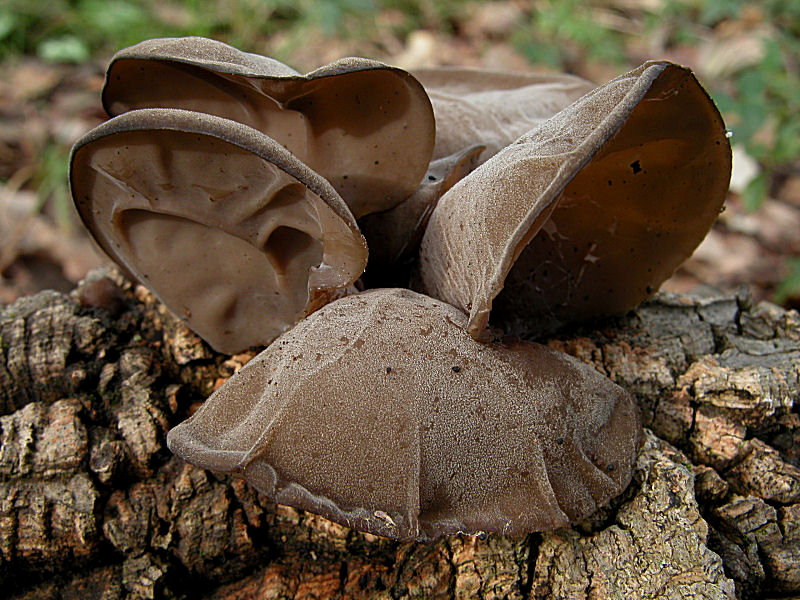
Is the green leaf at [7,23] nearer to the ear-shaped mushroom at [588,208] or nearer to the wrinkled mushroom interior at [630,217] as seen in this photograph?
the ear-shaped mushroom at [588,208]

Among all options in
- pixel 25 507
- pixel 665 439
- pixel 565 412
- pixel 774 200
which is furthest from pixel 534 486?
pixel 774 200

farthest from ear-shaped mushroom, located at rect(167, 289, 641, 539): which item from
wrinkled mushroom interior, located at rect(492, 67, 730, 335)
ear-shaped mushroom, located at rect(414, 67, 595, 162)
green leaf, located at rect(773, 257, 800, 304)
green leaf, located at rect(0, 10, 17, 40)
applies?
green leaf, located at rect(0, 10, 17, 40)

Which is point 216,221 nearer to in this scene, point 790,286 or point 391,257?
point 391,257

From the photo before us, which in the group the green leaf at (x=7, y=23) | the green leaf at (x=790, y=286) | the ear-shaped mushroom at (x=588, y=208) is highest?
the ear-shaped mushroom at (x=588, y=208)

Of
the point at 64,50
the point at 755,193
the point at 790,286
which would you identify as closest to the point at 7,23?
the point at 64,50

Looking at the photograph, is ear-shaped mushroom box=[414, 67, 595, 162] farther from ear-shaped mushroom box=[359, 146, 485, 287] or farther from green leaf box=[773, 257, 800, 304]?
green leaf box=[773, 257, 800, 304]

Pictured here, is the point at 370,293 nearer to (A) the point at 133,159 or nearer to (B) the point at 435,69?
(A) the point at 133,159

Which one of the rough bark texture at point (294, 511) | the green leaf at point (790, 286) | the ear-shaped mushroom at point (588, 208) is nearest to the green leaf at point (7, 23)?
the rough bark texture at point (294, 511)
